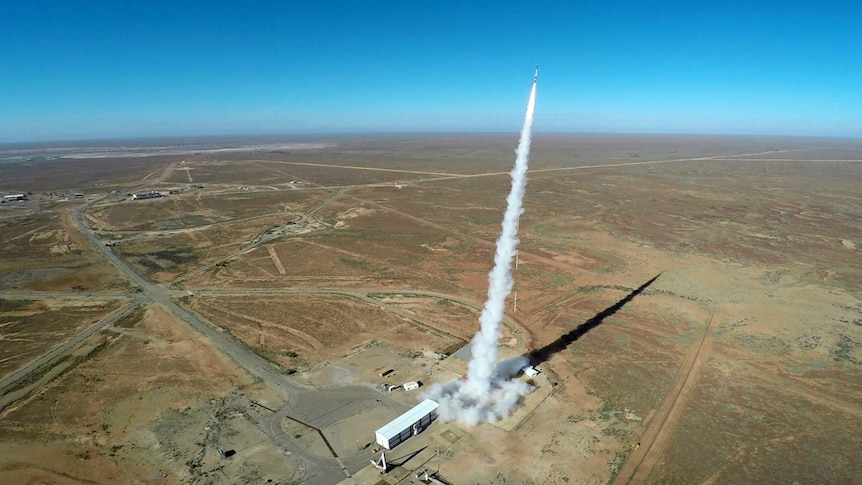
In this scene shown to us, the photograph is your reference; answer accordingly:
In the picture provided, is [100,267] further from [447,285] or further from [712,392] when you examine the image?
[712,392]

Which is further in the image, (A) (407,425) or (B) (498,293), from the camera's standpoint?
(B) (498,293)

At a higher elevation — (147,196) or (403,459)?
(147,196)

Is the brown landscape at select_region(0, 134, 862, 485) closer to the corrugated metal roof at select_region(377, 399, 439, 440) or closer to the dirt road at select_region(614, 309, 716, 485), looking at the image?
the dirt road at select_region(614, 309, 716, 485)

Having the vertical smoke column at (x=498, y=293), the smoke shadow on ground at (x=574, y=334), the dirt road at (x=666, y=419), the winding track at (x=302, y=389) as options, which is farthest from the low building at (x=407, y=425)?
the smoke shadow on ground at (x=574, y=334)

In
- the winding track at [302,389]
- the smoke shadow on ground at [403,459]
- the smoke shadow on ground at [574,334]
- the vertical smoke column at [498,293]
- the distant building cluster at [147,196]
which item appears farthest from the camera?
the distant building cluster at [147,196]

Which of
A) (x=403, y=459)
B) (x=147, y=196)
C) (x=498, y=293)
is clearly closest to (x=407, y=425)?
(x=403, y=459)

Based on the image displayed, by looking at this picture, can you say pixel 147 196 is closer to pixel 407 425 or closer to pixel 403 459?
pixel 407 425

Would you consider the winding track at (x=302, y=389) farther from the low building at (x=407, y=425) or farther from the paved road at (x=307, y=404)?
the low building at (x=407, y=425)

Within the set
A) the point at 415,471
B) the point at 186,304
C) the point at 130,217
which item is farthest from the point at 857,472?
the point at 130,217

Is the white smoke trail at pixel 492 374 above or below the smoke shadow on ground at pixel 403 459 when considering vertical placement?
above
